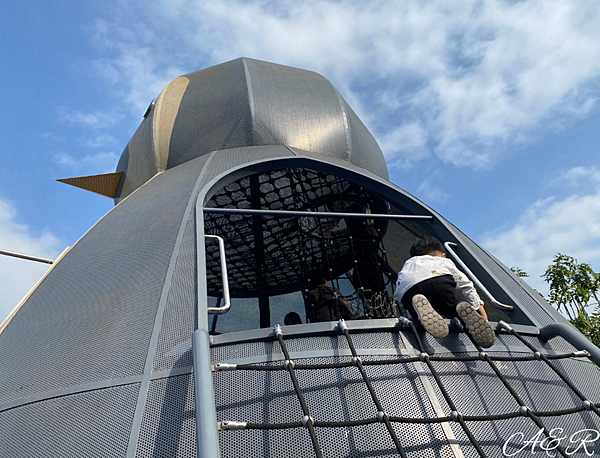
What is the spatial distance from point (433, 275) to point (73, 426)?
7.32 ft

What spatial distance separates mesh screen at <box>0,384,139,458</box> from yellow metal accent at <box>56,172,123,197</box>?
5.10m

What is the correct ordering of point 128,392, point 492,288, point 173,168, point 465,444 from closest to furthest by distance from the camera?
point 465,444, point 128,392, point 492,288, point 173,168

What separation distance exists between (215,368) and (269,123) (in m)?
4.33

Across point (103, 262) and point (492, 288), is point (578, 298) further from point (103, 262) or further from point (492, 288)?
point (103, 262)

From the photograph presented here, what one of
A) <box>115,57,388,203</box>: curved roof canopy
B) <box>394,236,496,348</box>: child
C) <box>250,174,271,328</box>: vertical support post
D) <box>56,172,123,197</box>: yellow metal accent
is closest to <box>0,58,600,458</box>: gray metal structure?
<box>394,236,496,348</box>: child

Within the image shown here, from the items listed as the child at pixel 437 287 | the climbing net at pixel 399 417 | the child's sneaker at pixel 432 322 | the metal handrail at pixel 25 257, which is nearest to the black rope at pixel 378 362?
the climbing net at pixel 399 417

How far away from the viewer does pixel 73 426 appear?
207 cm

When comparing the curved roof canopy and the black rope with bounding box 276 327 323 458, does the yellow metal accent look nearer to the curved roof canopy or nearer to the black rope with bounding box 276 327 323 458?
the curved roof canopy

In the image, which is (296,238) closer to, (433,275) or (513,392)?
(433,275)

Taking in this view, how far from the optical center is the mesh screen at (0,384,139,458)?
1914mm

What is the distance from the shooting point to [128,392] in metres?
2.08

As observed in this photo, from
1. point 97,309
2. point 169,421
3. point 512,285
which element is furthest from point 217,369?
point 512,285

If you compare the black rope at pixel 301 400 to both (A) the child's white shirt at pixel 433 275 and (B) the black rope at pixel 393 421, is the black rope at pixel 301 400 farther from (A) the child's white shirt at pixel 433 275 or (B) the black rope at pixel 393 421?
(A) the child's white shirt at pixel 433 275

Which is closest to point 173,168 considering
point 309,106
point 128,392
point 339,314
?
point 309,106
